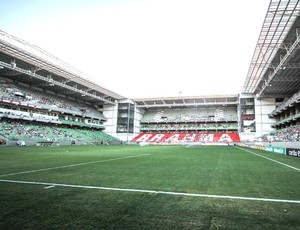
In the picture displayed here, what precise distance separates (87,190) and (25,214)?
1.74 m

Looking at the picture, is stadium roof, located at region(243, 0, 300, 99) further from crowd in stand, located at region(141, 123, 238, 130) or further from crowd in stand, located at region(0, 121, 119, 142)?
crowd in stand, located at region(0, 121, 119, 142)

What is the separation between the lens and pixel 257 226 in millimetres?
2811

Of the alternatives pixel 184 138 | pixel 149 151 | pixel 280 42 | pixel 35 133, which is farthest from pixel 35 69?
pixel 184 138

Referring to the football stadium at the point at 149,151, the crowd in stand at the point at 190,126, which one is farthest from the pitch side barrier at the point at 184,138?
the crowd in stand at the point at 190,126

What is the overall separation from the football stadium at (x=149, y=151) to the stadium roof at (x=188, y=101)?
0.41 m

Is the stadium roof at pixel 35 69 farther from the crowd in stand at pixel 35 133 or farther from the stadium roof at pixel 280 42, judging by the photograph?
the stadium roof at pixel 280 42

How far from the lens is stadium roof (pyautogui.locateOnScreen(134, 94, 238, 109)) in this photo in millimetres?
59062

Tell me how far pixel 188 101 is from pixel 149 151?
4278cm

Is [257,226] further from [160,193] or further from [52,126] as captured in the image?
[52,126]

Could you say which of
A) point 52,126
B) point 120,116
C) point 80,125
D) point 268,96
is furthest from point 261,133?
point 52,126

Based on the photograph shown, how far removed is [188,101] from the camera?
209ft

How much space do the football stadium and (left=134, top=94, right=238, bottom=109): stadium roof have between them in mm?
406

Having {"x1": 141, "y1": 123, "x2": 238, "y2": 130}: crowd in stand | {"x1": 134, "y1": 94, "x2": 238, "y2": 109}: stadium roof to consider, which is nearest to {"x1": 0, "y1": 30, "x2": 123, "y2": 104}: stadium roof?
{"x1": 134, "y1": 94, "x2": 238, "y2": 109}: stadium roof

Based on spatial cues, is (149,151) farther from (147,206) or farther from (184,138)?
(184,138)
